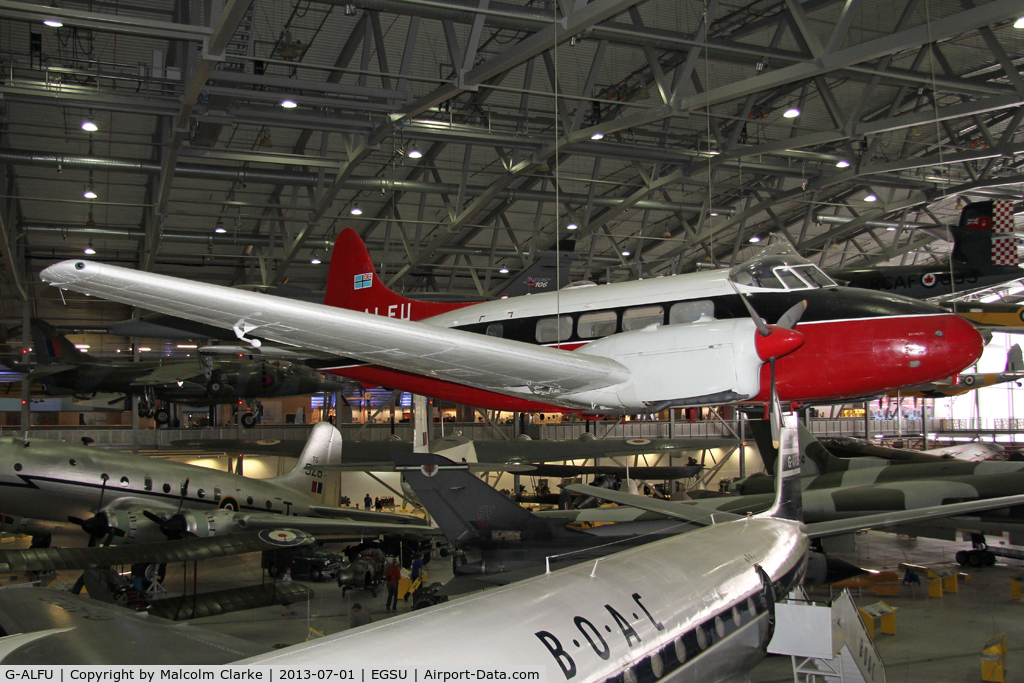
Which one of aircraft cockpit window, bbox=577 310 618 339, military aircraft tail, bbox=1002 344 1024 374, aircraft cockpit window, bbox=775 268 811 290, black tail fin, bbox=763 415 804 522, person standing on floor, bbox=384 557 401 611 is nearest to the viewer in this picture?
aircraft cockpit window, bbox=775 268 811 290

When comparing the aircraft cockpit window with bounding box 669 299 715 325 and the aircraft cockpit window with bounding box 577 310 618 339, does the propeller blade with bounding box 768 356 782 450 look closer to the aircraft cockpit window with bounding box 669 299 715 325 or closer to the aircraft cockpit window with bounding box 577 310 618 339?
the aircraft cockpit window with bounding box 669 299 715 325

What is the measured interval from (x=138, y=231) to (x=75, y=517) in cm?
1159

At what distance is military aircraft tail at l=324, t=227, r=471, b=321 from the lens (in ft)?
34.8

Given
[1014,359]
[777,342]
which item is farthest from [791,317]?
[1014,359]

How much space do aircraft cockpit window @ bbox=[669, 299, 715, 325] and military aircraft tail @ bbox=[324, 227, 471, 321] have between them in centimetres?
424

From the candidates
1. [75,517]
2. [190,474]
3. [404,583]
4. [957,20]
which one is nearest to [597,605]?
[404,583]

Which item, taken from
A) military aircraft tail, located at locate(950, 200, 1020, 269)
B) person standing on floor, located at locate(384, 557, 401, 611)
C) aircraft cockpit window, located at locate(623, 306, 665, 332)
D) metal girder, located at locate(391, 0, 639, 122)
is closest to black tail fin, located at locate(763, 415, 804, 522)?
aircraft cockpit window, located at locate(623, 306, 665, 332)

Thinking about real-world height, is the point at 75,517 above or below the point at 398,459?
below

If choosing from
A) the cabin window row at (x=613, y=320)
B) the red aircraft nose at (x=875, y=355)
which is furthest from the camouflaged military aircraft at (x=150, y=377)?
the red aircraft nose at (x=875, y=355)

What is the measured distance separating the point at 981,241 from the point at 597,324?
15400 millimetres

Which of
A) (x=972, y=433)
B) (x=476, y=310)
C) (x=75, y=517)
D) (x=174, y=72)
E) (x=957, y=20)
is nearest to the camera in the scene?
(x=476, y=310)

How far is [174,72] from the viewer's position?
540 inches

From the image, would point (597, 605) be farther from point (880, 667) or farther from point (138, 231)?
point (138, 231)

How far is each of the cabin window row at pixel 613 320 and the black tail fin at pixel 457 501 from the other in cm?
243
